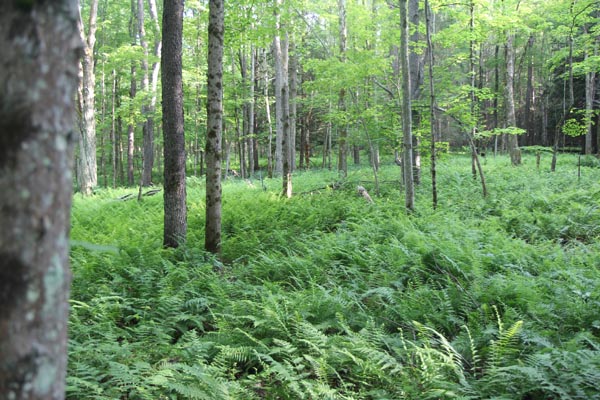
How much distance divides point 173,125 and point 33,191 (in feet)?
22.6

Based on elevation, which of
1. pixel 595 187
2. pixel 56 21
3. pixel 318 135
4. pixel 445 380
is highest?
pixel 318 135

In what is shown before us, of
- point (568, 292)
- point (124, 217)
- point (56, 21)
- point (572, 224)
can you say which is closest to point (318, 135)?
point (124, 217)

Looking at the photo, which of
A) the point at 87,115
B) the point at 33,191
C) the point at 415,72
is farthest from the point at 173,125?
the point at 87,115

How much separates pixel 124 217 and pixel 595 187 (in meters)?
12.9

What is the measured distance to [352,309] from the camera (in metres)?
4.92

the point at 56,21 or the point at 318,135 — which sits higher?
the point at 318,135

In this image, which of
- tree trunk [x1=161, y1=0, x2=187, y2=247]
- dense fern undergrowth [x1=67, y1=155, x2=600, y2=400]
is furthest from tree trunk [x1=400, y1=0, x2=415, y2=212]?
tree trunk [x1=161, y1=0, x2=187, y2=247]

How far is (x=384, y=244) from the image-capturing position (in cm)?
699

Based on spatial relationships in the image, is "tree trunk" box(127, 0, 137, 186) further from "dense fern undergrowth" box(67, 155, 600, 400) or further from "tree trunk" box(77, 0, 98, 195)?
"dense fern undergrowth" box(67, 155, 600, 400)

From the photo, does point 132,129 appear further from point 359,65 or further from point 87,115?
point 359,65

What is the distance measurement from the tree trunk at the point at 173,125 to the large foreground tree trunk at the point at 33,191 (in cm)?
672

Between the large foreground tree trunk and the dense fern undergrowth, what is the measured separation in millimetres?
174

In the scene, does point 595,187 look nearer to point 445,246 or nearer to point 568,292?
point 445,246

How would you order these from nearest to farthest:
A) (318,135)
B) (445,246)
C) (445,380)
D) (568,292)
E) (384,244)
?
(445,380), (568,292), (445,246), (384,244), (318,135)
